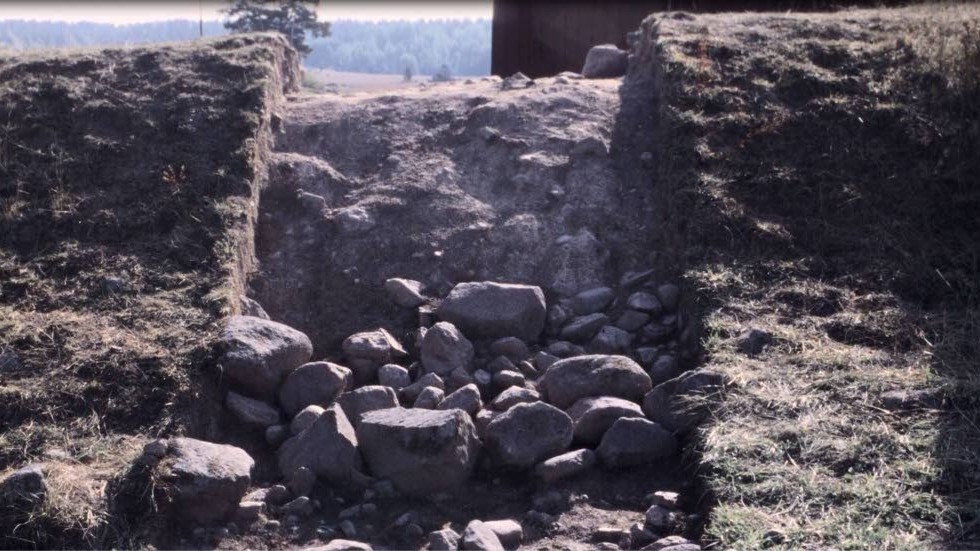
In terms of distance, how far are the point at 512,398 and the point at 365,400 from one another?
65 centimetres

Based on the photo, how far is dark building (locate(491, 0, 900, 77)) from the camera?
9086 mm

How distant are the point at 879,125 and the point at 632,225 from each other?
160 centimetres

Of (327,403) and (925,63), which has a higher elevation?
(925,63)

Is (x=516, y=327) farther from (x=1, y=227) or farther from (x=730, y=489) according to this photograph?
(x=1, y=227)

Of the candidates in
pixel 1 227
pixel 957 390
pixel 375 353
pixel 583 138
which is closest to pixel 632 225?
pixel 583 138

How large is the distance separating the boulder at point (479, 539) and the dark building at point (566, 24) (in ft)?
21.7

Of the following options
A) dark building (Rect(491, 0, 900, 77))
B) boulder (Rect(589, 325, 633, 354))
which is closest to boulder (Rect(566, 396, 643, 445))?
boulder (Rect(589, 325, 633, 354))

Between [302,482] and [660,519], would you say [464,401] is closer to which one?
[302,482]

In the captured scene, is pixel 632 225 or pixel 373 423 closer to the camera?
pixel 373 423

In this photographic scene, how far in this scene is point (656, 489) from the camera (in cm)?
384

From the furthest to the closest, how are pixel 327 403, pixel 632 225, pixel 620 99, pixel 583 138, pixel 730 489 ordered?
pixel 620 99
pixel 583 138
pixel 632 225
pixel 327 403
pixel 730 489

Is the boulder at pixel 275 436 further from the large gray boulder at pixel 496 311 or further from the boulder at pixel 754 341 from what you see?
the boulder at pixel 754 341

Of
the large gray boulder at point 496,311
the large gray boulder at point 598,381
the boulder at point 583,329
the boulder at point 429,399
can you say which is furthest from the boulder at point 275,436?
the boulder at point 583,329

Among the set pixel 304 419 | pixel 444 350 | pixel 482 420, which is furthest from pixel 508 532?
pixel 444 350
